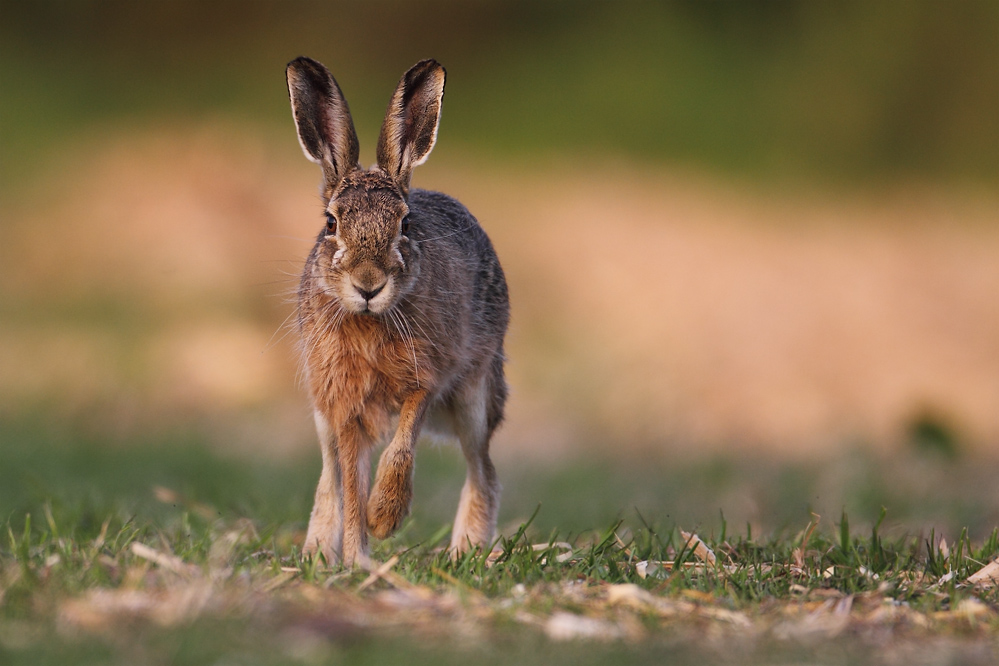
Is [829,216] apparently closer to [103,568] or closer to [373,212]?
[373,212]

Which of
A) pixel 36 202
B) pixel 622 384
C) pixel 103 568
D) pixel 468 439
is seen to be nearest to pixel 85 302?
pixel 36 202

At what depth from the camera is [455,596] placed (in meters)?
3.95

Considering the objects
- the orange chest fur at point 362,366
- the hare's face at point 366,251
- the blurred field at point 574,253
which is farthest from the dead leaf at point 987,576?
the hare's face at point 366,251

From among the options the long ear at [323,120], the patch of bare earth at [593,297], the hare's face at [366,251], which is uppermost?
the long ear at [323,120]

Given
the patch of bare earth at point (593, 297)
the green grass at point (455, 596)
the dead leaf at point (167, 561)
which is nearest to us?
the green grass at point (455, 596)

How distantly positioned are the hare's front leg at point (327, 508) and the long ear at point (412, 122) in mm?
1185

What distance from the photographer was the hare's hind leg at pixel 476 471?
601cm

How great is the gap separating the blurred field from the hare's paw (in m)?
0.64

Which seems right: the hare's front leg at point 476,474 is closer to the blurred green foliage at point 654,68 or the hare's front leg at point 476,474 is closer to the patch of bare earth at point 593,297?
the patch of bare earth at point 593,297

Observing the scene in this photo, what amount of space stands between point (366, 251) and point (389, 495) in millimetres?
1018

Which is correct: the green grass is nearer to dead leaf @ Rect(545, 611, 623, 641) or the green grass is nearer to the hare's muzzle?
dead leaf @ Rect(545, 611, 623, 641)

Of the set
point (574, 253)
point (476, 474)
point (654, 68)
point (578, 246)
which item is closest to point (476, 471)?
point (476, 474)

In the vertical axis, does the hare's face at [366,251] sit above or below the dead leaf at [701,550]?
above

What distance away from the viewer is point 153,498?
7.20 metres
